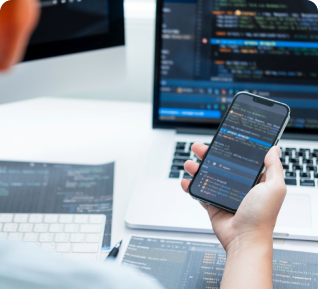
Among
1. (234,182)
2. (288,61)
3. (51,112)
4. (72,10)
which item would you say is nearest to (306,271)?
Answer: (234,182)

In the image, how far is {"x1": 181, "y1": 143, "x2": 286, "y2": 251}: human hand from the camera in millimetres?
621

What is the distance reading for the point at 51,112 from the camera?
1.06 metres

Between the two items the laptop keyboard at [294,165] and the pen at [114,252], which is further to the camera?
the laptop keyboard at [294,165]

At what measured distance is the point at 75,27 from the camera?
2.65 feet

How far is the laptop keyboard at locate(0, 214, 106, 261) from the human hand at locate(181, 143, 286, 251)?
7.2 inches

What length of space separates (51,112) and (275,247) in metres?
0.59

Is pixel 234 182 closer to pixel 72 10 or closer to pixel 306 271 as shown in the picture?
pixel 306 271

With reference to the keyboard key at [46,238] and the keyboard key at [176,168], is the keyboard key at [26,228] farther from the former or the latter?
the keyboard key at [176,168]

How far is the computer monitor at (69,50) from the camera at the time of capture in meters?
0.79

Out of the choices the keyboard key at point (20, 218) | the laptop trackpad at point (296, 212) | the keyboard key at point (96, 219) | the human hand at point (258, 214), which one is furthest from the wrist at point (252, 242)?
the keyboard key at point (20, 218)

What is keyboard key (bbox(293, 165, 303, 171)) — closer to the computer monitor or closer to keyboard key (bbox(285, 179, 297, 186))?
keyboard key (bbox(285, 179, 297, 186))

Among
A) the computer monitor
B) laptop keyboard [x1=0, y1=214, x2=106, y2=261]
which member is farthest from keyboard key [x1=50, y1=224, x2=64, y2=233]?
the computer monitor

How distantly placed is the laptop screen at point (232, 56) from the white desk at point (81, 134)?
0.11m

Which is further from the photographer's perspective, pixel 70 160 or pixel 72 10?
pixel 70 160
